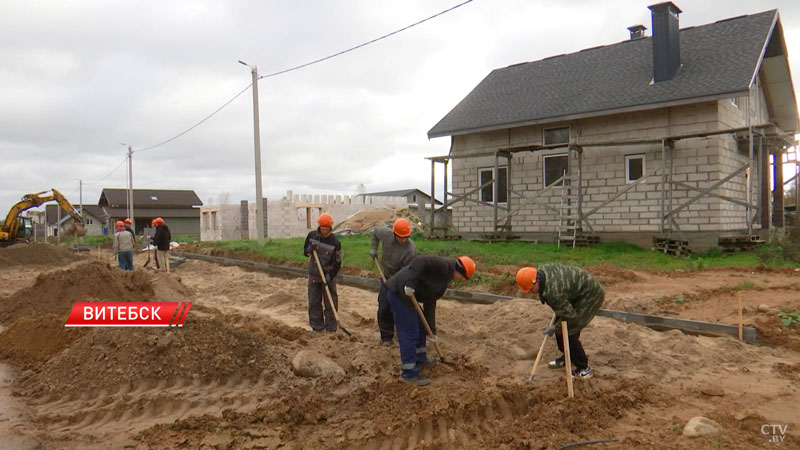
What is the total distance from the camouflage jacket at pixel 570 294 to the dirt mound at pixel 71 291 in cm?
819

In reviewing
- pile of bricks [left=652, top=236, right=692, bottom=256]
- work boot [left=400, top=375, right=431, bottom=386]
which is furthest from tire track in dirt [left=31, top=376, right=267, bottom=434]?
pile of bricks [left=652, top=236, right=692, bottom=256]

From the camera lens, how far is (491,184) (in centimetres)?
1856

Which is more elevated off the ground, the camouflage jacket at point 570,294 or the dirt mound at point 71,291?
the camouflage jacket at point 570,294

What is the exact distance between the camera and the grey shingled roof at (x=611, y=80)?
573 inches

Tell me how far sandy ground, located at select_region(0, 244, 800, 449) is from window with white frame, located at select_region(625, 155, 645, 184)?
295 inches

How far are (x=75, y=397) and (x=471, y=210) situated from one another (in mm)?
14968

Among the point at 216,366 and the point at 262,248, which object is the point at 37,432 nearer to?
the point at 216,366

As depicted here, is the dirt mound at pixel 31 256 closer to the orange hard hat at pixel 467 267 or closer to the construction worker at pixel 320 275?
the construction worker at pixel 320 275

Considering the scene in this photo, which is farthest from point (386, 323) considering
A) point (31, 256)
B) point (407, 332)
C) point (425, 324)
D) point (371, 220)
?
point (371, 220)

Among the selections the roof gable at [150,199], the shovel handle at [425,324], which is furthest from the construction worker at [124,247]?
the roof gable at [150,199]

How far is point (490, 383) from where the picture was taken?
5.41 metres

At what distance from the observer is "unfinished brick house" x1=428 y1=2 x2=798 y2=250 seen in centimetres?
1435

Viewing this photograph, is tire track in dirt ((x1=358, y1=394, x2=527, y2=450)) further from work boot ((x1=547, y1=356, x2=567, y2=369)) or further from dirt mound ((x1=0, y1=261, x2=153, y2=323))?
dirt mound ((x1=0, y1=261, x2=153, y2=323))

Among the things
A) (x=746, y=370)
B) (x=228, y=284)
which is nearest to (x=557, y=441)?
(x=746, y=370)
